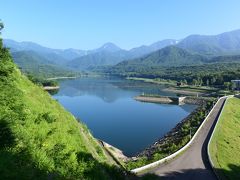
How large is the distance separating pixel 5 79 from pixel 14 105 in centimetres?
312

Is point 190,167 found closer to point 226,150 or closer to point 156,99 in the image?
point 226,150

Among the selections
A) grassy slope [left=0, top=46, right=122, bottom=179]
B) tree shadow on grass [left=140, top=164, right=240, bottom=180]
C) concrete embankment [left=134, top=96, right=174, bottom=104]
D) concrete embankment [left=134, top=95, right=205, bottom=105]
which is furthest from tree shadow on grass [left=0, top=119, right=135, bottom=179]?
concrete embankment [left=134, top=96, right=174, bottom=104]

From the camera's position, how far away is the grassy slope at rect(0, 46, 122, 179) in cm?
1323

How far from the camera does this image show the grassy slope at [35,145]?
13.2 metres

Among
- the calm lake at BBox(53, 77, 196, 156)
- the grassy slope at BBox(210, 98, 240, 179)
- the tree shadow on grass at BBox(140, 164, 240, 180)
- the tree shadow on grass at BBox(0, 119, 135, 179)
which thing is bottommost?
the calm lake at BBox(53, 77, 196, 156)

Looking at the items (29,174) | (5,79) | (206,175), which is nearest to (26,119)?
(5,79)

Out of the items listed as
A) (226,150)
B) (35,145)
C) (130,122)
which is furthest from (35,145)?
(130,122)

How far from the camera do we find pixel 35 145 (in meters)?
16.2

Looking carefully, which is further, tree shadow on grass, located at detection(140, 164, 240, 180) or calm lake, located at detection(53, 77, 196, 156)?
calm lake, located at detection(53, 77, 196, 156)

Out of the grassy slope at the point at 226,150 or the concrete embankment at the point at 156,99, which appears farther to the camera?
the concrete embankment at the point at 156,99

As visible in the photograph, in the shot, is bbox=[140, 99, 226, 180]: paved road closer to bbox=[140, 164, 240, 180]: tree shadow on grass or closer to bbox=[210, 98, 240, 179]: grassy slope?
bbox=[140, 164, 240, 180]: tree shadow on grass

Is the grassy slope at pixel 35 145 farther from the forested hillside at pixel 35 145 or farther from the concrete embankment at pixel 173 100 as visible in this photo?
the concrete embankment at pixel 173 100

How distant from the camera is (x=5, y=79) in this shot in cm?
2208

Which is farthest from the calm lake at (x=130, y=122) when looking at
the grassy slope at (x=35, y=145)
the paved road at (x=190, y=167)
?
the grassy slope at (x=35, y=145)
